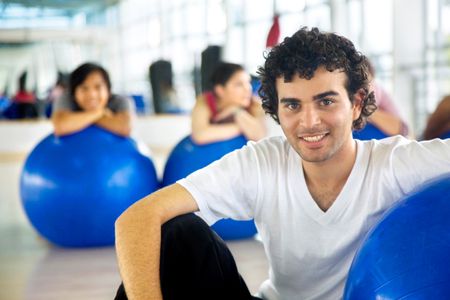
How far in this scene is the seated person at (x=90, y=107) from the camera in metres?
3.54

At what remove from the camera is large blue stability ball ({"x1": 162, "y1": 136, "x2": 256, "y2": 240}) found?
3496 mm

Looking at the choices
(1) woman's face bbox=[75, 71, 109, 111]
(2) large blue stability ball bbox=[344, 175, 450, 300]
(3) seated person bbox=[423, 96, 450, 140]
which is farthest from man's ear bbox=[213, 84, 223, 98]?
(2) large blue stability ball bbox=[344, 175, 450, 300]

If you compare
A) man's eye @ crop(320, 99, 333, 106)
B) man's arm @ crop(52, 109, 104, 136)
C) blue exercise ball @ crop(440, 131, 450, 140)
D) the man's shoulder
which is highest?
man's eye @ crop(320, 99, 333, 106)

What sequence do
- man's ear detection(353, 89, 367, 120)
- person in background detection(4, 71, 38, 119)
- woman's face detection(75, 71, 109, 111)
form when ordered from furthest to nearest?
person in background detection(4, 71, 38, 119), woman's face detection(75, 71, 109, 111), man's ear detection(353, 89, 367, 120)

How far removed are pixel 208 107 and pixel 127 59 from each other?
13.6 m

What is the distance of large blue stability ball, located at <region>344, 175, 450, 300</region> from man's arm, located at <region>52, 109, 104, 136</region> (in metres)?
2.31

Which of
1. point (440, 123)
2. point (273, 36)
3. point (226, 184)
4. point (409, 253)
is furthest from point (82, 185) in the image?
point (409, 253)

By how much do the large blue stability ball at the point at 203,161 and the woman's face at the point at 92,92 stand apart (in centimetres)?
48

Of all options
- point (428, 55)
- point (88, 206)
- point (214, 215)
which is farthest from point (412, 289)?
point (428, 55)

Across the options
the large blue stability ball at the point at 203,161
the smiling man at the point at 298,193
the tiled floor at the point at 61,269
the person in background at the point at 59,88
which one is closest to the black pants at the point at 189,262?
the smiling man at the point at 298,193

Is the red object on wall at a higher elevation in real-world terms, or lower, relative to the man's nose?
higher

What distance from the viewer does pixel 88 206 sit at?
3430mm

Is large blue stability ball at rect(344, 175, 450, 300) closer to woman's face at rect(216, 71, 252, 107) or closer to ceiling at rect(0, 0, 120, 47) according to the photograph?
woman's face at rect(216, 71, 252, 107)

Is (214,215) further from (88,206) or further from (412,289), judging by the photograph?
(88,206)
